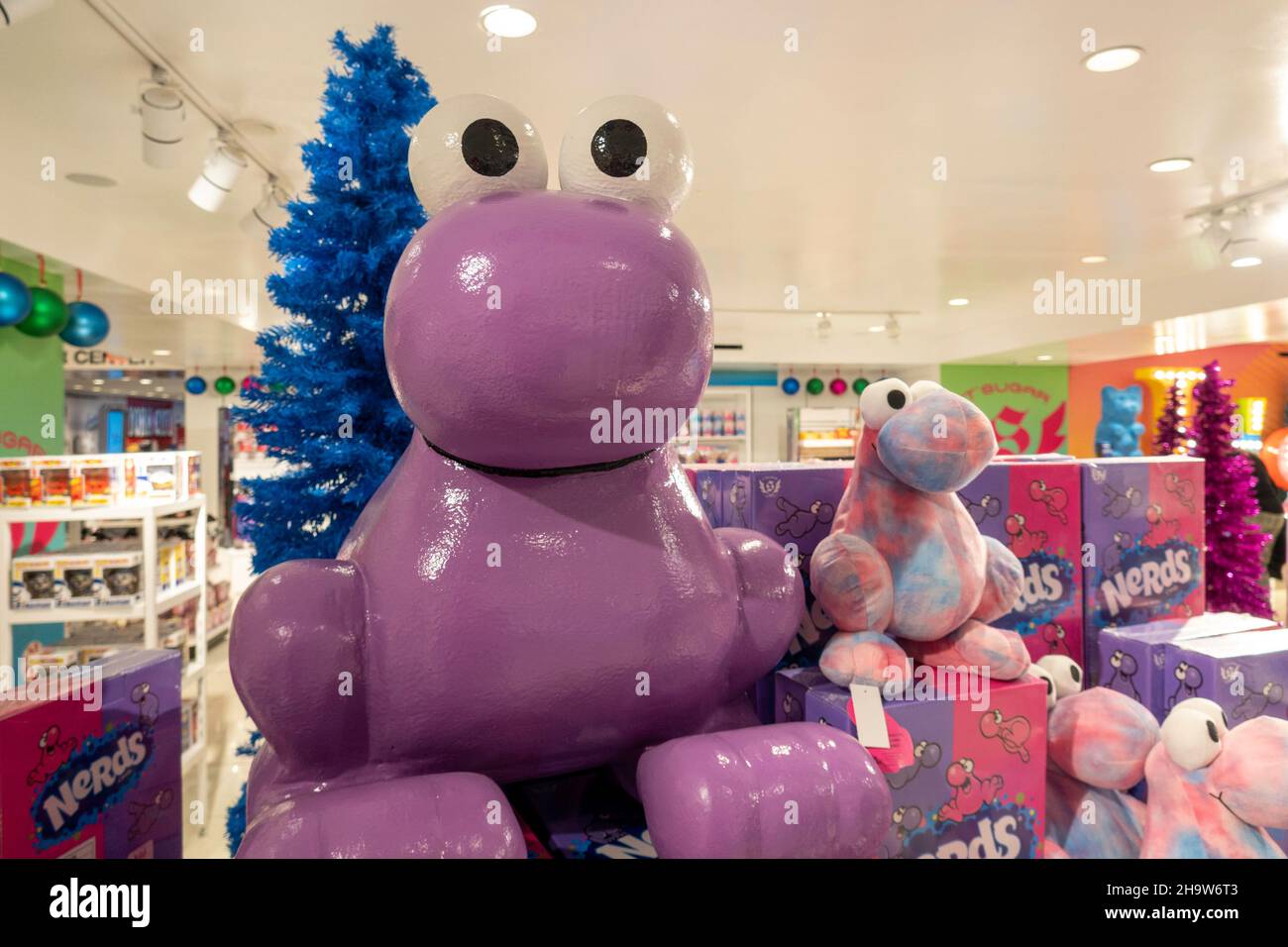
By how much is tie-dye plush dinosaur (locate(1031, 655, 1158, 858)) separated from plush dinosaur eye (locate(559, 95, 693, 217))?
965mm

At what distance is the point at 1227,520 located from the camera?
2742mm

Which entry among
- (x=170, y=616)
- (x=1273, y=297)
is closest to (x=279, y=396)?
(x=170, y=616)

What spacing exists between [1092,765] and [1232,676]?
282 millimetres

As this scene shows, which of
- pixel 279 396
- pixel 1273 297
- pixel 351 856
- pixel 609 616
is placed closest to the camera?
pixel 351 856

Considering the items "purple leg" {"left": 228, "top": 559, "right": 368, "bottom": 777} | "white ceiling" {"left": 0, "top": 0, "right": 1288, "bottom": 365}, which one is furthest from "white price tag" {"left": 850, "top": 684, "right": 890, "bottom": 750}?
"white ceiling" {"left": 0, "top": 0, "right": 1288, "bottom": 365}

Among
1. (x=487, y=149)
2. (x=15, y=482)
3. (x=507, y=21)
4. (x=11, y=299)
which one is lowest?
(x=15, y=482)

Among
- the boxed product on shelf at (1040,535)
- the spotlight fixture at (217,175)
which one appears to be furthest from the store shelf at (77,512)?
the boxed product on shelf at (1040,535)

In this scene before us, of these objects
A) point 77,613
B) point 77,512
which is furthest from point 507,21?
point 77,613

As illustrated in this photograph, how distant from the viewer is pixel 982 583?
1.16 metres

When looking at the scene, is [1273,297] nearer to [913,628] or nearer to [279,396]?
[913,628]

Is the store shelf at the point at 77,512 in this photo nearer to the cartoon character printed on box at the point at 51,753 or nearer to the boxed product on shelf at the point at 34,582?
the boxed product on shelf at the point at 34,582

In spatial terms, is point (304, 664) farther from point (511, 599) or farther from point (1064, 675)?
point (1064, 675)

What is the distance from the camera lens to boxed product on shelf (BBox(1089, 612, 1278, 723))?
4.46ft

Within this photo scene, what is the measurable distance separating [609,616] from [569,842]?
32 cm
